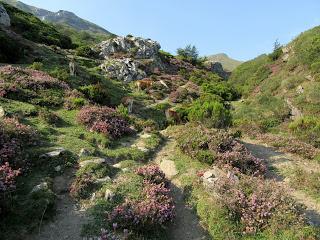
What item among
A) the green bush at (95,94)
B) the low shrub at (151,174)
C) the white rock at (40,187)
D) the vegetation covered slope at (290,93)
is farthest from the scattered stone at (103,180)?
the vegetation covered slope at (290,93)

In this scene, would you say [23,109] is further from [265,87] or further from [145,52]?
[145,52]

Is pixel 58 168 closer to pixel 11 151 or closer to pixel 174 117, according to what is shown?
pixel 11 151

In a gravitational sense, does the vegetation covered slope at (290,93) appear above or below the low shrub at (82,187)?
above

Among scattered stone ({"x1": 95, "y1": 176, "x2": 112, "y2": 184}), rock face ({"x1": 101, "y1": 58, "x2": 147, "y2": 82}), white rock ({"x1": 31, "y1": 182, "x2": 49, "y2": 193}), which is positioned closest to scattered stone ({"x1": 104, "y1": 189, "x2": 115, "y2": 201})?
scattered stone ({"x1": 95, "y1": 176, "x2": 112, "y2": 184})

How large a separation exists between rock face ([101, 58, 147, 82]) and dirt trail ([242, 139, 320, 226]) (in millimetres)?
21717

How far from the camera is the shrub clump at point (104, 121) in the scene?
773 inches

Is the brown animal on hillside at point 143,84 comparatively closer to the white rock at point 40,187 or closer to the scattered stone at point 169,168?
the scattered stone at point 169,168

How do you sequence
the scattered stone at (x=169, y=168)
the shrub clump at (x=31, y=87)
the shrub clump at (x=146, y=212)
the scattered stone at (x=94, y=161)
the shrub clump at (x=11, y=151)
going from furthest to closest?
the shrub clump at (x=31, y=87)
the scattered stone at (x=169, y=168)
the scattered stone at (x=94, y=161)
the shrub clump at (x=11, y=151)
the shrub clump at (x=146, y=212)

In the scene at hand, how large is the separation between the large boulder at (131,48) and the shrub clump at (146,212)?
4193 centimetres

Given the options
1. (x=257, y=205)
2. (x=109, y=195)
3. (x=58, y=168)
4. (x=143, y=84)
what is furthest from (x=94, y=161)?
(x=143, y=84)

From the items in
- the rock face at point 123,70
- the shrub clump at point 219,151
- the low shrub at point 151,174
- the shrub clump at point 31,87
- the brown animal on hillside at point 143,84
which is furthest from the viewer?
the rock face at point 123,70

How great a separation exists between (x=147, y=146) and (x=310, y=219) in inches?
352

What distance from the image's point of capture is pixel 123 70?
138 ft

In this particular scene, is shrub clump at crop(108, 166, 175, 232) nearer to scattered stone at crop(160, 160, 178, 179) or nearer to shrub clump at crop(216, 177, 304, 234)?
shrub clump at crop(216, 177, 304, 234)
